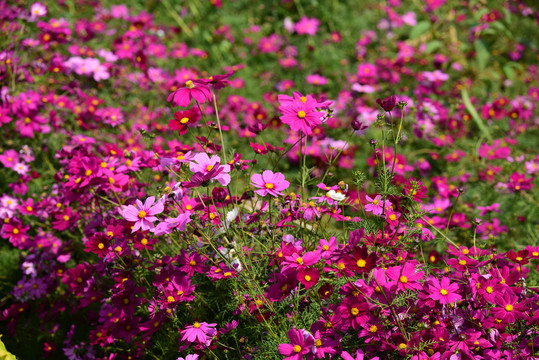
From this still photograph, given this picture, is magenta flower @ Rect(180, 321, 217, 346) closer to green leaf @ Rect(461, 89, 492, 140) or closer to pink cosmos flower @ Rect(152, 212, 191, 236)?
pink cosmos flower @ Rect(152, 212, 191, 236)

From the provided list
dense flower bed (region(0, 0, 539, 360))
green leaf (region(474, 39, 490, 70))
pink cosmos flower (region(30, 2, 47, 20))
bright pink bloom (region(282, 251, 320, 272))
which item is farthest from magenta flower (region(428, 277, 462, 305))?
pink cosmos flower (region(30, 2, 47, 20))

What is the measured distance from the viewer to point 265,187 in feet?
5.02

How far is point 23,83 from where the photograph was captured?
119 inches

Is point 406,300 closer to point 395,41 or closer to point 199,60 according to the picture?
point 199,60

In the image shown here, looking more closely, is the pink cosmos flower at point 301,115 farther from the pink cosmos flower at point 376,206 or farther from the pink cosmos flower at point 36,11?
the pink cosmos flower at point 36,11

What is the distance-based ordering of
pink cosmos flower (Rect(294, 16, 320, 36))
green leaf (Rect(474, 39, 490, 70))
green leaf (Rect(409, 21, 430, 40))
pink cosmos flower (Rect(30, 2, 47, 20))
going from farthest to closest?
pink cosmos flower (Rect(294, 16, 320, 36))
green leaf (Rect(409, 21, 430, 40))
green leaf (Rect(474, 39, 490, 70))
pink cosmos flower (Rect(30, 2, 47, 20))

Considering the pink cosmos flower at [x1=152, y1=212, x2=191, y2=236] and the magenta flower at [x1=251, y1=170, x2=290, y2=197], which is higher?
the magenta flower at [x1=251, y1=170, x2=290, y2=197]

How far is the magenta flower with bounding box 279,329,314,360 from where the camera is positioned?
4.38 feet

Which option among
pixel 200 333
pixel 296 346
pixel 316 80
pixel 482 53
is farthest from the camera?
pixel 316 80

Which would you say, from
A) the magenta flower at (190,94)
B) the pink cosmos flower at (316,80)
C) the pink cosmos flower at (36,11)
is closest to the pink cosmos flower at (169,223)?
the magenta flower at (190,94)

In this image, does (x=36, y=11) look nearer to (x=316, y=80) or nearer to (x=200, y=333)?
(x=316, y=80)

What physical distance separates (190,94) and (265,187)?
42 cm

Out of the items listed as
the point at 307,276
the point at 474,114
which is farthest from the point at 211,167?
the point at 474,114

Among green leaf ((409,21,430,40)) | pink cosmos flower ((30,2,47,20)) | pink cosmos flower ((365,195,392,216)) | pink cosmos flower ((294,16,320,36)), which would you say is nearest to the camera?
pink cosmos flower ((365,195,392,216))
